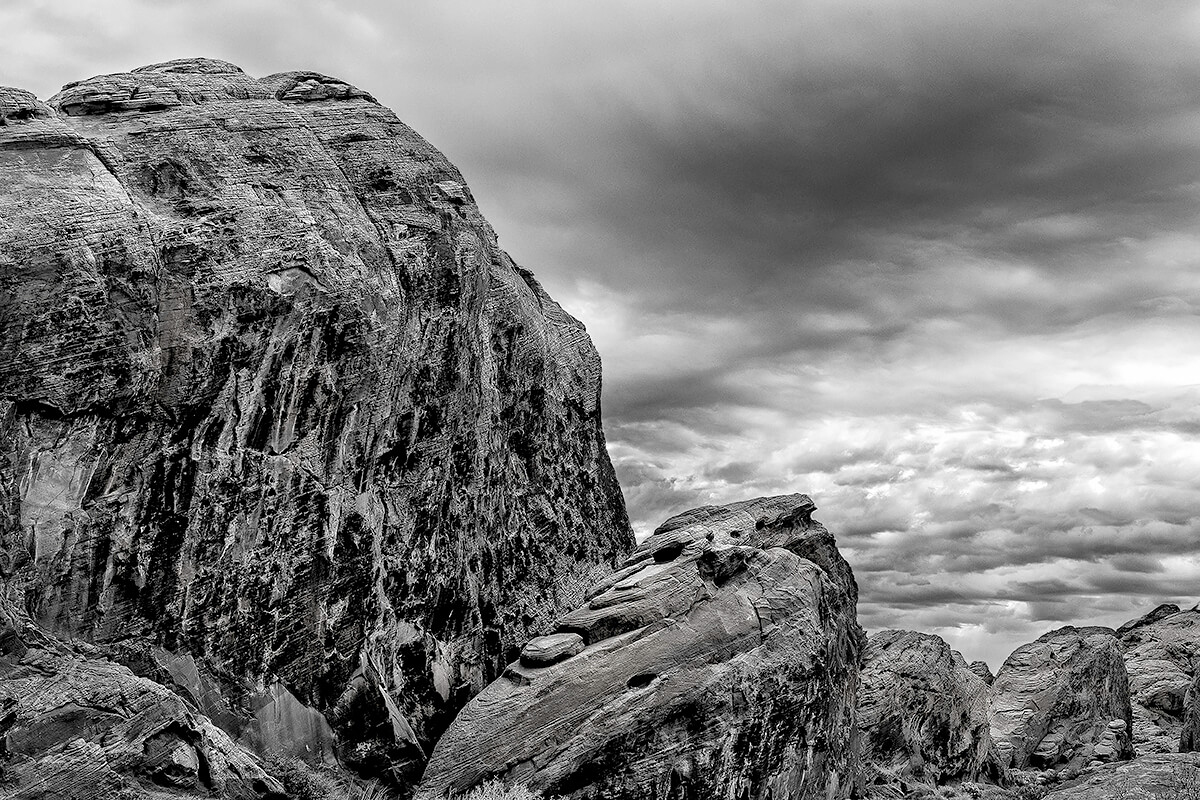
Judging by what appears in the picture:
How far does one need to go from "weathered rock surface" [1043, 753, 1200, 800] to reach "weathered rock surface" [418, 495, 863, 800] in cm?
1054

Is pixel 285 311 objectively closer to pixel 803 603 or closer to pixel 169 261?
pixel 169 261

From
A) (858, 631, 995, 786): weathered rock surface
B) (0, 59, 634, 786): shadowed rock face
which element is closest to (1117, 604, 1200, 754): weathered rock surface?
(858, 631, 995, 786): weathered rock surface

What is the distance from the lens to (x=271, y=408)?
120ft

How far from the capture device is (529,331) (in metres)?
46.1

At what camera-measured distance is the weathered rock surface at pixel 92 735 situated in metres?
28.5

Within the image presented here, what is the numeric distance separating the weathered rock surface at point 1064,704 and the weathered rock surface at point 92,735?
56694 millimetres

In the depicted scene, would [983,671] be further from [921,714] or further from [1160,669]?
[921,714]

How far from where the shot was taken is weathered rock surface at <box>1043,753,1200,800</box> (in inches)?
1630

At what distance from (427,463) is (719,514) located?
41.5 feet

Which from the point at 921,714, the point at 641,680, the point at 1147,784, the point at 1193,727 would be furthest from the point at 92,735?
the point at 1193,727

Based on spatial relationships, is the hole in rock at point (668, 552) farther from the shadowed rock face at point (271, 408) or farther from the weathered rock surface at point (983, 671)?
the weathered rock surface at point (983, 671)

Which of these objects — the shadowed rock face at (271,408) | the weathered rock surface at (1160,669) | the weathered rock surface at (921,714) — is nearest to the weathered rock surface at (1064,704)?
the weathered rock surface at (1160,669)

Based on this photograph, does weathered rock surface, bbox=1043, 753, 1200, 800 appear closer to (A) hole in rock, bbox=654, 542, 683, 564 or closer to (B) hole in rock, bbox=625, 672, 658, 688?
(A) hole in rock, bbox=654, 542, 683, 564

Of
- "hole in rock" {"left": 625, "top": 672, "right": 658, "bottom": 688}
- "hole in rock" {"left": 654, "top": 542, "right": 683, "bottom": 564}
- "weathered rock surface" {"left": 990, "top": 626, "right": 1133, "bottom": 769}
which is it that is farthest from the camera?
"weathered rock surface" {"left": 990, "top": 626, "right": 1133, "bottom": 769}
